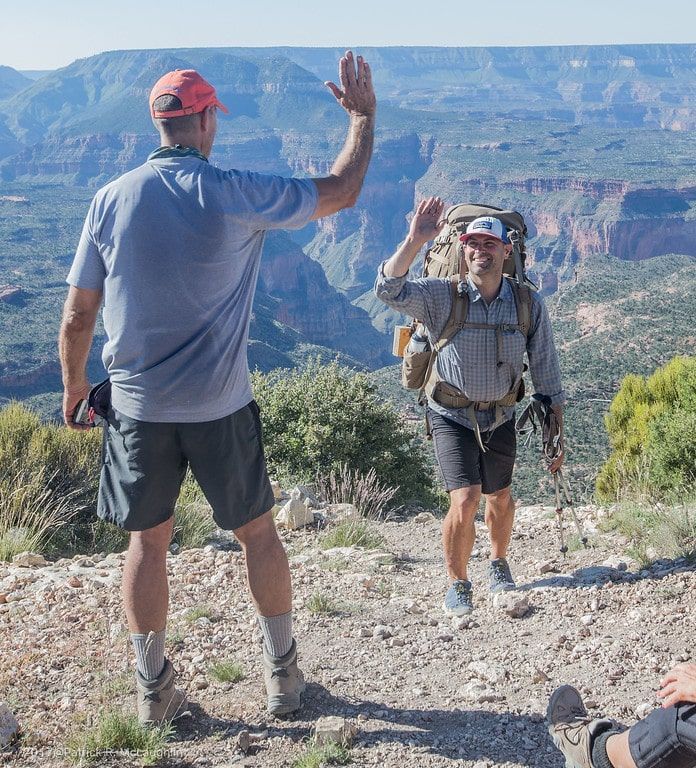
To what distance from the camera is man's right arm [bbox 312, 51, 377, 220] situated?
9.07 feet

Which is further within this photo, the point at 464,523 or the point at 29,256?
the point at 29,256

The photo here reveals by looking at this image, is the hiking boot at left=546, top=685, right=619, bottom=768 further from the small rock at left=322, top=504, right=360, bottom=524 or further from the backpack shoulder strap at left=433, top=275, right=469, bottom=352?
the small rock at left=322, top=504, right=360, bottom=524

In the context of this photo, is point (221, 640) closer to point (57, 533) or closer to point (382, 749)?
point (382, 749)

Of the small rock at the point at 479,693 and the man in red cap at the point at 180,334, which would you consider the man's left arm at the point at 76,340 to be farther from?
the small rock at the point at 479,693

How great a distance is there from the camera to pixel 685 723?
7.18 feet

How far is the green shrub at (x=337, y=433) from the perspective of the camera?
9.55 meters

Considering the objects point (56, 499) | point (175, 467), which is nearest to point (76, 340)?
point (175, 467)

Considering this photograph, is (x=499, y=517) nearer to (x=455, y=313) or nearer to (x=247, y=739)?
(x=455, y=313)

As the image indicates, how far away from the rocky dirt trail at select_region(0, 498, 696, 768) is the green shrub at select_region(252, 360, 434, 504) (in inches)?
177

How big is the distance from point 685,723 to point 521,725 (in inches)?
31.5

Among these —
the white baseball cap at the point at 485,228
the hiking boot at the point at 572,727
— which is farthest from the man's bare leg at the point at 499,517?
the hiking boot at the point at 572,727

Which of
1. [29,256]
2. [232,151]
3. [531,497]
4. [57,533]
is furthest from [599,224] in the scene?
[57,533]

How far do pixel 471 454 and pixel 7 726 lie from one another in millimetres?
2160

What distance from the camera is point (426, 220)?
3.68 metres
